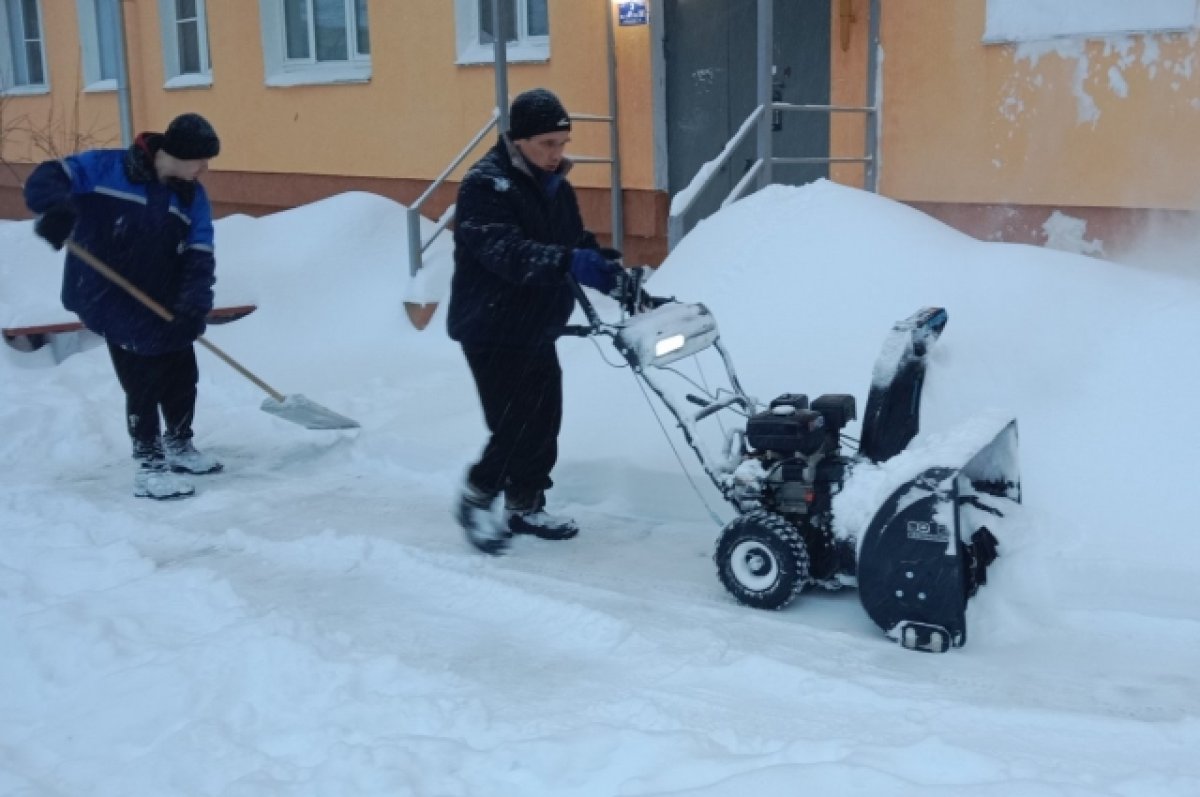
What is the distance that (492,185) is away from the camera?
4641 mm

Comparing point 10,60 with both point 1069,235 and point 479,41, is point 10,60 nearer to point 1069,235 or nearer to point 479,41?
point 479,41

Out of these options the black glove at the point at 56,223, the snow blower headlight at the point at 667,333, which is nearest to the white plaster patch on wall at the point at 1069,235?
the snow blower headlight at the point at 667,333

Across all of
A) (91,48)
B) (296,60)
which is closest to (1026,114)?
(296,60)

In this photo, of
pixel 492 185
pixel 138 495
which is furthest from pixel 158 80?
pixel 492 185

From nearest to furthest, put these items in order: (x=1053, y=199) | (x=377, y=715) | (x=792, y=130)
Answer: (x=377, y=715)
(x=1053, y=199)
(x=792, y=130)

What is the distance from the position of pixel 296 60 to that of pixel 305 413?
7.59 m

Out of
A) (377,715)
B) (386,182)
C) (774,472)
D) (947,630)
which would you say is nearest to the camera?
(377,715)

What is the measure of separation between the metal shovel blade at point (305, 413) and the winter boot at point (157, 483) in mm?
691

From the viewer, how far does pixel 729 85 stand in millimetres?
9281

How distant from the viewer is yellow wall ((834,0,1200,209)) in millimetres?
6914

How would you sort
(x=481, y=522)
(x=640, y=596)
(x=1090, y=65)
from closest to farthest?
(x=640, y=596)
(x=481, y=522)
(x=1090, y=65)

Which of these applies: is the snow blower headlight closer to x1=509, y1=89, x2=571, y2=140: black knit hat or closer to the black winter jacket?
the black winter jacket

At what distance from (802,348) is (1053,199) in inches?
110

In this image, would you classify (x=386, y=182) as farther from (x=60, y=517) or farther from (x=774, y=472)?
(x=774, y=472)
